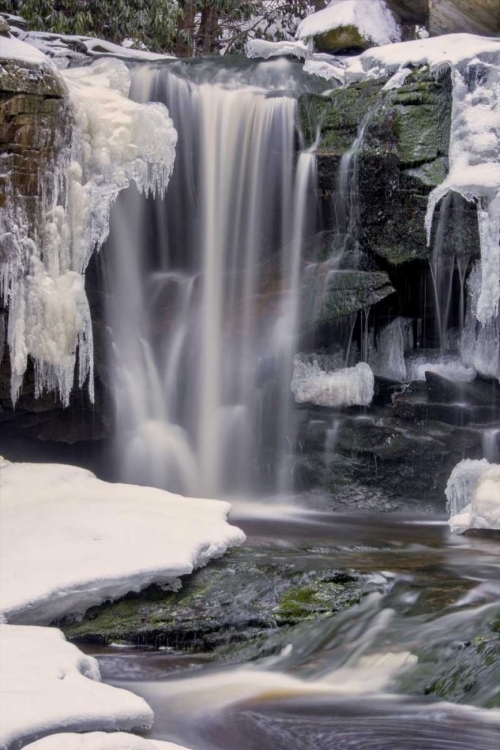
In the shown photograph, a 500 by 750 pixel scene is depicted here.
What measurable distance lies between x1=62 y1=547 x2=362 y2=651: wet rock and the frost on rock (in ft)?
10.1

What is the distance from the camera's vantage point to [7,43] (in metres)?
8.70

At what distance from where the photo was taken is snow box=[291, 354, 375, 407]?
982 centimetres

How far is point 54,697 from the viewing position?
3951mm

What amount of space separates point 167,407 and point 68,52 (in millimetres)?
4373

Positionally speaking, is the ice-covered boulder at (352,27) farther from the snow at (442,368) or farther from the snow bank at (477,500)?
the snow bank at (477,500)

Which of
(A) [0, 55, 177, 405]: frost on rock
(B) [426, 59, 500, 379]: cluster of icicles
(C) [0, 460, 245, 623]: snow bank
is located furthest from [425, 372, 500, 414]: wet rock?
(C) [0, 460, 245, 623]: snow bank

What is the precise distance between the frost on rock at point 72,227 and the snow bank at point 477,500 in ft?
11.4

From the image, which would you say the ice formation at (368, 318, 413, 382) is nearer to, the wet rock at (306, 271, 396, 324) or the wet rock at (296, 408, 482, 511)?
the wet rock at (296, 408, 482, 511)

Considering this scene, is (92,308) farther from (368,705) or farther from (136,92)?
(368,705)

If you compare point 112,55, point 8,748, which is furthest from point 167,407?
point 8,748

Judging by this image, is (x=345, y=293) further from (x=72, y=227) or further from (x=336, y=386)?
(x=72, y=227)

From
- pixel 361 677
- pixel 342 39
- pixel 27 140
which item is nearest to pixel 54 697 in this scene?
pixel 361 677

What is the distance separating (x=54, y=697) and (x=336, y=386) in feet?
20.5

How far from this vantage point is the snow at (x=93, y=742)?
3.46 m
